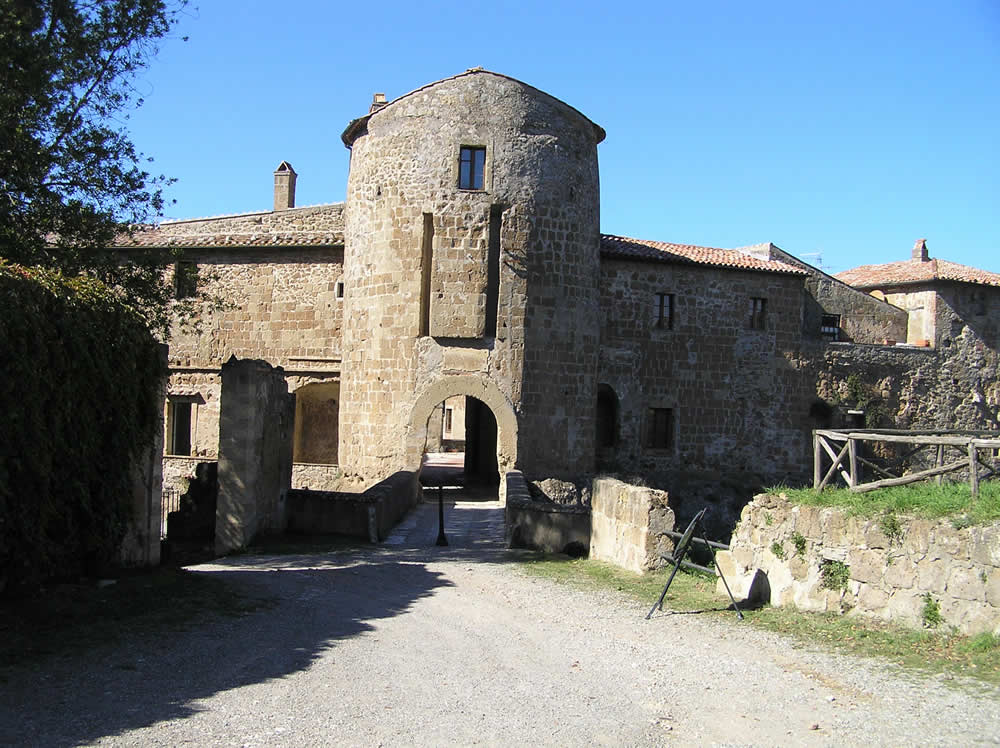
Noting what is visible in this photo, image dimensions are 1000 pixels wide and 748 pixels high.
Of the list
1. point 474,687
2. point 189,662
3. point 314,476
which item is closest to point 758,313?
point 314,476

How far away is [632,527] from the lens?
12.0 m

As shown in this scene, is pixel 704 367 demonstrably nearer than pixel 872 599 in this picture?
No

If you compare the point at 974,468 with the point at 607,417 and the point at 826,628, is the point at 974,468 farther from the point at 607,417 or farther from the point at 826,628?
the point at 607,417

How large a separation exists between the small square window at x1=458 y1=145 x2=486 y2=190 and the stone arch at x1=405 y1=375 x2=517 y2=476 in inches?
176

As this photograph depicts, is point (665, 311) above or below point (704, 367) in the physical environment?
above

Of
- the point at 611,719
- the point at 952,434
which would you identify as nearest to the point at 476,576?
the point at 611,719

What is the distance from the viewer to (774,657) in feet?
25.0

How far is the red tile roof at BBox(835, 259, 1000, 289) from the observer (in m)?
29.3

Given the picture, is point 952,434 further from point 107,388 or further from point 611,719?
point 107,388

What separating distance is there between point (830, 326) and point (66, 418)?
25.5 meters

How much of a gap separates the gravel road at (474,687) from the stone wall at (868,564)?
867 millimetres

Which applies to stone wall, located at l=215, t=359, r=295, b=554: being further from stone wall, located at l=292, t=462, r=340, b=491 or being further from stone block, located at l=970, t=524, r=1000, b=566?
stone block, located at l=970, t=524, r=1000, b=566

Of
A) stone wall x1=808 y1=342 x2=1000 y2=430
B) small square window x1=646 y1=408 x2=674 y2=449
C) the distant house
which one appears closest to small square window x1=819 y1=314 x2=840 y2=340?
stone wall x1=808 y1=342 x2=1000 y2=430

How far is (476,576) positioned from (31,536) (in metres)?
5.47
